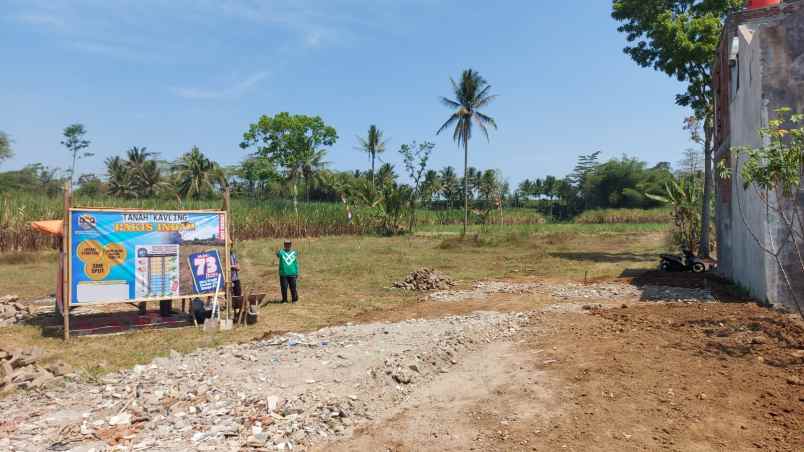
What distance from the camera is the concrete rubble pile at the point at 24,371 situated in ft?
20.3

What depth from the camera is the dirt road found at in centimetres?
450

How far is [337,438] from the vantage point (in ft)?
15.4

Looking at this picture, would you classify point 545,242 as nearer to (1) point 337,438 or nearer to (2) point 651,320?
(2) point 651,320

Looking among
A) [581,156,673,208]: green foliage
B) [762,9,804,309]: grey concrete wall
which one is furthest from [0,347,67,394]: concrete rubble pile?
[581,156,673,208]: green foliage

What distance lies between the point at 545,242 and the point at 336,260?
1573 cm

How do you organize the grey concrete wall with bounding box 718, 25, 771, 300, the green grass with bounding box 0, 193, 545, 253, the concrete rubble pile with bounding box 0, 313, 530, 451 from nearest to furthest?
the concrete rubble pile with bounding box 0, 313, 530, 451, the grey concrete wall with bounding box 718, 25, 771, 300, the green grass with bounding box 0, 193, 545, 253

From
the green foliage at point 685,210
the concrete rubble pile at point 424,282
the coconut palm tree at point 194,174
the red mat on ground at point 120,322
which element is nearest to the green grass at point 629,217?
the green foliage at point 685,210

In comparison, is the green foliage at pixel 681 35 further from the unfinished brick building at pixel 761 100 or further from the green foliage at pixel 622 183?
the green foliage at pixel 622 183

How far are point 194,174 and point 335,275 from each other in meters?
44.1

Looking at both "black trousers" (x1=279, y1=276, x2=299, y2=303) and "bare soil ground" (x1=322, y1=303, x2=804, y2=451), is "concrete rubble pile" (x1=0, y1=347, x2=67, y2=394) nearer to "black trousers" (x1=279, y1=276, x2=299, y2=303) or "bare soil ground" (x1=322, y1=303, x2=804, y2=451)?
"bare soil ground" (x1=322, y1=303, x2=804, y2=451)

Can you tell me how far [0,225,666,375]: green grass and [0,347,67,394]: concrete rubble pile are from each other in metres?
0.40

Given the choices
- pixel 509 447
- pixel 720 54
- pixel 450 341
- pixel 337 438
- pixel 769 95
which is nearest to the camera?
pixel 509 447

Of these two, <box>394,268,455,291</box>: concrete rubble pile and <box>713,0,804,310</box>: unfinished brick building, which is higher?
<box>713,0,804,310</box>: unfinished brick building

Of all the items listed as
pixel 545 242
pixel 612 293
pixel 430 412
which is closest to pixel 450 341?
pixel 430 412
